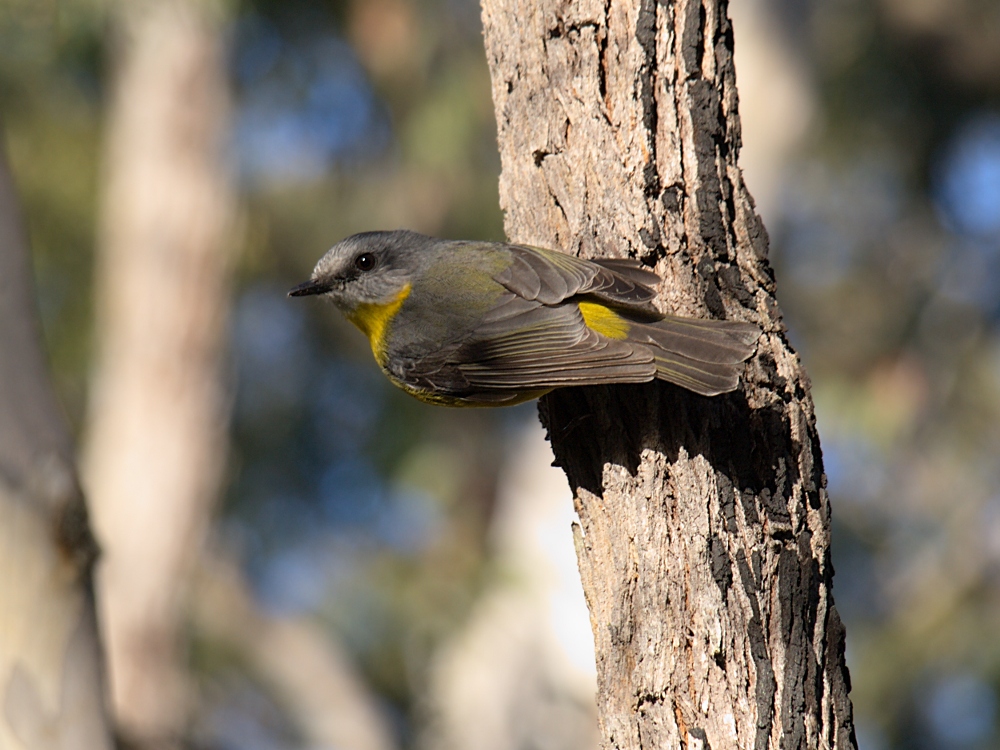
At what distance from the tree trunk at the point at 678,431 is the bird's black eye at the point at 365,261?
858 mm

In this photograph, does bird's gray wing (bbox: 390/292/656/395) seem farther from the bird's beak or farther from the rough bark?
the rough bark

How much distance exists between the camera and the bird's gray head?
4129mm

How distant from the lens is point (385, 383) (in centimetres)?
1642

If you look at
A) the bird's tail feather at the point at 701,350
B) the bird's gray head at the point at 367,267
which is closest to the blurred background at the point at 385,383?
the bird's gray head at the point at 367,267

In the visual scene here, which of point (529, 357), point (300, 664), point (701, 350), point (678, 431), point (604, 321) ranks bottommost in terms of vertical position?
point (300, 664)

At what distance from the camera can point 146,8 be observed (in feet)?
25.4

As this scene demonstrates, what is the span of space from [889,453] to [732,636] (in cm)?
1393

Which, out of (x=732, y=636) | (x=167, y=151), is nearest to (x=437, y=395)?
(x=732, y=636)

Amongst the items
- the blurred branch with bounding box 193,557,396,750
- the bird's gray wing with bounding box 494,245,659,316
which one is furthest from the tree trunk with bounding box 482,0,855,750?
the blurred branch with bounding box 193,557,396,750

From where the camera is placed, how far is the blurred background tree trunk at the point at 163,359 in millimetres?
9672

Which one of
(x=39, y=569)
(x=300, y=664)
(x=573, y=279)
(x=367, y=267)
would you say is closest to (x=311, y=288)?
(x=367, y=267)

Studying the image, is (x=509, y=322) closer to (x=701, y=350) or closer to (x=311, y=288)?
(x=701, y=350)

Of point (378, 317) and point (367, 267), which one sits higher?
point (367, 267)

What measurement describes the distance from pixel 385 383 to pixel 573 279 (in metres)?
13.3
